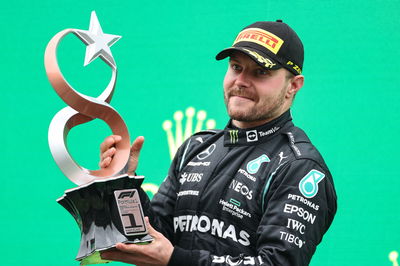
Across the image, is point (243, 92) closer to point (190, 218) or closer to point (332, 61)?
point (190, 218)

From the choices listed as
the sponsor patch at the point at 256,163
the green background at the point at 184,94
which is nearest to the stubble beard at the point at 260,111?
the sponsor patch at the point at 256,163

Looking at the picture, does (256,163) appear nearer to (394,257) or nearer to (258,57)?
(258,57)

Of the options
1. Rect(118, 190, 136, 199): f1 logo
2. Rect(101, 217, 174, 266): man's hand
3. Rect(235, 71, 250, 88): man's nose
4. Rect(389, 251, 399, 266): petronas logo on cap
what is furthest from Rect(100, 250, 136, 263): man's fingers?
Rect(389, 251, 399, 266): petronas logo on cap

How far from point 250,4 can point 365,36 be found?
0.48m

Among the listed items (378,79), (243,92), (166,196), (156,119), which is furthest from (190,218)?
(378,79)

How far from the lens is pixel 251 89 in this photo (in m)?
1.60

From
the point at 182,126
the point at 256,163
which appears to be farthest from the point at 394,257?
the point at 256,163

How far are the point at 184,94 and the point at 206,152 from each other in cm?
88

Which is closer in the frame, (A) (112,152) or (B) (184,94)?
(A) (112,152)

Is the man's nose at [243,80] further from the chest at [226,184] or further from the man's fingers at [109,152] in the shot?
the man's fingers at [109,152]

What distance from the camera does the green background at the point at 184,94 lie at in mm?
2441

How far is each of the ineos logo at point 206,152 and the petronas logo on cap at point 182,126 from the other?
0.80 m

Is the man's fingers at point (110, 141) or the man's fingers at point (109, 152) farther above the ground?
the man's fingers at point (110, 141)

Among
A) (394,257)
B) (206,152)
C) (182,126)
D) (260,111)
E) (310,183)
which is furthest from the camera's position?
(182,126)
